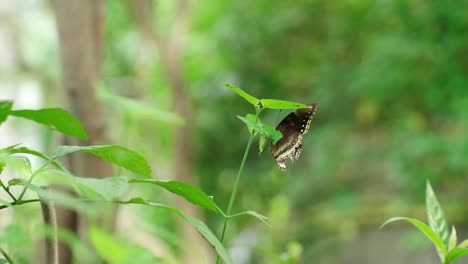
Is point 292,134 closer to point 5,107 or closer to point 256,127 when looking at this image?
point 256,127

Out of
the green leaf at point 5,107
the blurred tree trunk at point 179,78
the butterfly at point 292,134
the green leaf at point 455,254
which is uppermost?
the blurred tree trunk at point 179,78

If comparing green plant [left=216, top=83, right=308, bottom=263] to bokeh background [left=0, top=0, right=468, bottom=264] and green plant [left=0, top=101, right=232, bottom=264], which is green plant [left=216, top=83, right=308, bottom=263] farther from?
bokeh background [left=0, top=0, right=468, bottom=264]

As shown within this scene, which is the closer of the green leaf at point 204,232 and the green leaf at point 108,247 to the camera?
the green leaf at point 204,232

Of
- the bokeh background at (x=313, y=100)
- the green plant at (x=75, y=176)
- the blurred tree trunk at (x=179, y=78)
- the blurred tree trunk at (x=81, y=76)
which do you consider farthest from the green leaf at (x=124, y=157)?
the blurred tree trunk at (x=179, y=78)

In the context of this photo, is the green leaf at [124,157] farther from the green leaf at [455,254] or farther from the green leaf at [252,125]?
the green leaf at [455,254]

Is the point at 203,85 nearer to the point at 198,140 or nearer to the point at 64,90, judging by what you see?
the point at 198,140

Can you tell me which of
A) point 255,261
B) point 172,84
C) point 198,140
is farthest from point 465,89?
point 198,140

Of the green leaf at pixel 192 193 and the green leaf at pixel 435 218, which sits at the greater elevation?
the green leaf at pixel 435 218

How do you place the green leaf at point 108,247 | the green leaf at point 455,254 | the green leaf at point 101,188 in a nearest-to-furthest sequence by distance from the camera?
the green leaf at point 101,188
the green leaf at point 455,254
the green leaf at point 108,247
